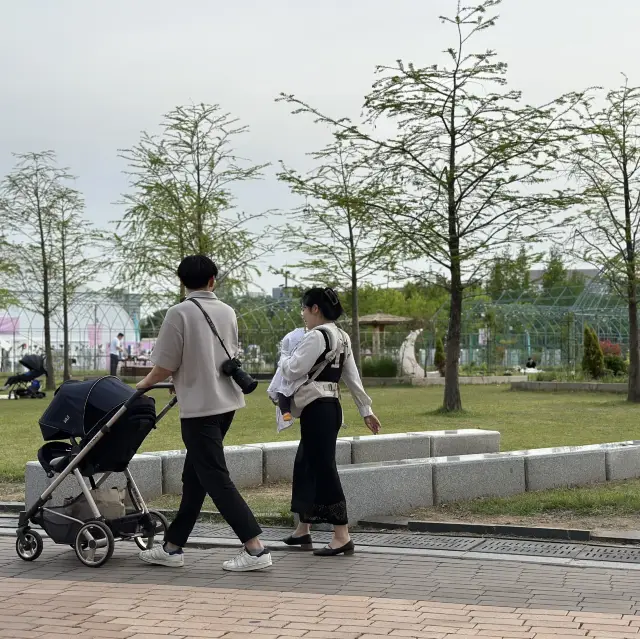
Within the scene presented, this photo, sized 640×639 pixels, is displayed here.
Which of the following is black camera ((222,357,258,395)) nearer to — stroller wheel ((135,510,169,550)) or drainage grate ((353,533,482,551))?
stroller wheel ((135,510,169,550))

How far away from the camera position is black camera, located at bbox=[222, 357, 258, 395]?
6.98 meters

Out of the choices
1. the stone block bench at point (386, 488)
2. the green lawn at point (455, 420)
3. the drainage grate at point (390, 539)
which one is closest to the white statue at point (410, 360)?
the green lawn at point (455, 420)

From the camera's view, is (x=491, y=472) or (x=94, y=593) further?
(x=491, y=472)

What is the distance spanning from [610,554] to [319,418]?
202cm

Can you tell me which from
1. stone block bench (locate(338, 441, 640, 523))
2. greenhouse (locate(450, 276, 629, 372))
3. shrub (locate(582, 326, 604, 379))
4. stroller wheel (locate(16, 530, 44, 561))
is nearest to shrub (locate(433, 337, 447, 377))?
greenhouse (locate(450, 276, 629, 372))

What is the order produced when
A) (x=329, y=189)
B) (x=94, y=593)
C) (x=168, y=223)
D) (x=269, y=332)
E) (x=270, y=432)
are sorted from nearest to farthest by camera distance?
(x=94, y=593), (x=270, y=432), (x=329, y=189), (x=168, y=223), (x=269, y=332)

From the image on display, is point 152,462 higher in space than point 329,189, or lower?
lower

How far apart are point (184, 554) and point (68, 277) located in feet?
98.4

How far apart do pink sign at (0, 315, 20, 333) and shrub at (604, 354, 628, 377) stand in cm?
2589

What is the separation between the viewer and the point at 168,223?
2714cm

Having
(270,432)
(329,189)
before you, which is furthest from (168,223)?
(270,432)

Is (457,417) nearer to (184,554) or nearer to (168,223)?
(168,223)

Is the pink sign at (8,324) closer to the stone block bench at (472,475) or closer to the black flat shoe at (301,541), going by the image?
the stone block bench at (472,475)

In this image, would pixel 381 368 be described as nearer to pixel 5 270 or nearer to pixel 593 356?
Result: pixel 593 356
